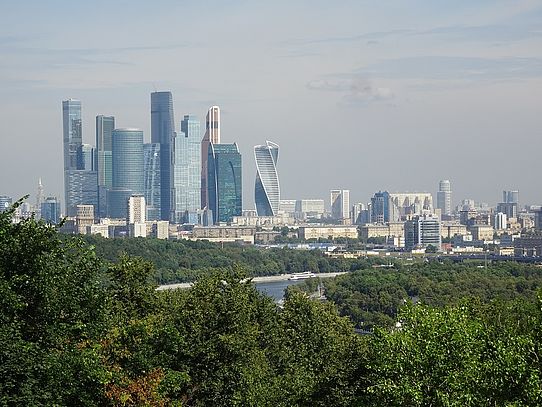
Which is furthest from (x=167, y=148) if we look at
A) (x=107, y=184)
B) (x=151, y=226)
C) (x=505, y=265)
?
(x=505, y=265)

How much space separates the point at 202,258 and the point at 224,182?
3235 inches

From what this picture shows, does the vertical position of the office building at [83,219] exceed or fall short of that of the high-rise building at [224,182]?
it falls short

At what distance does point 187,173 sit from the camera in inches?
7037

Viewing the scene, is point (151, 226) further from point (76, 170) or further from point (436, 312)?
point (436, 312)

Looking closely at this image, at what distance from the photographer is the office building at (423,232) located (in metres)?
121

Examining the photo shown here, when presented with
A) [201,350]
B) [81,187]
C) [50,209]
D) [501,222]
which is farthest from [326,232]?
[201,350]

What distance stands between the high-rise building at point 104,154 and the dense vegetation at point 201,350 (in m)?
148

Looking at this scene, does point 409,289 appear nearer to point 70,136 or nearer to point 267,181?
point 267,181

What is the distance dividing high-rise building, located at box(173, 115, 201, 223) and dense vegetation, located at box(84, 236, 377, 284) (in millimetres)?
76314

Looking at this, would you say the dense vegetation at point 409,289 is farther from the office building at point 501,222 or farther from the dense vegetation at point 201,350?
the office building at point 501,222

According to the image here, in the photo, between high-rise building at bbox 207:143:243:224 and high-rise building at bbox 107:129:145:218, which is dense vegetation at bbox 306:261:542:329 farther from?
high-rise building at bbox 107:129:145:218

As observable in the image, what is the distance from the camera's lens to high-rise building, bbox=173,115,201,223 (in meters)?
177

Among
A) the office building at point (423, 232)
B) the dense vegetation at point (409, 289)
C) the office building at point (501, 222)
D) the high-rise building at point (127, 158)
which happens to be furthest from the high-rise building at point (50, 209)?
the dense vegetation at point (409, 289)

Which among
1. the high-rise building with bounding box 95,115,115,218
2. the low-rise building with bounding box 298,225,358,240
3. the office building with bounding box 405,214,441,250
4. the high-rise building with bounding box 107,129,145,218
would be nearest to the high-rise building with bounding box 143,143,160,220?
the high-rise building with bounding box 107,129,145,218
